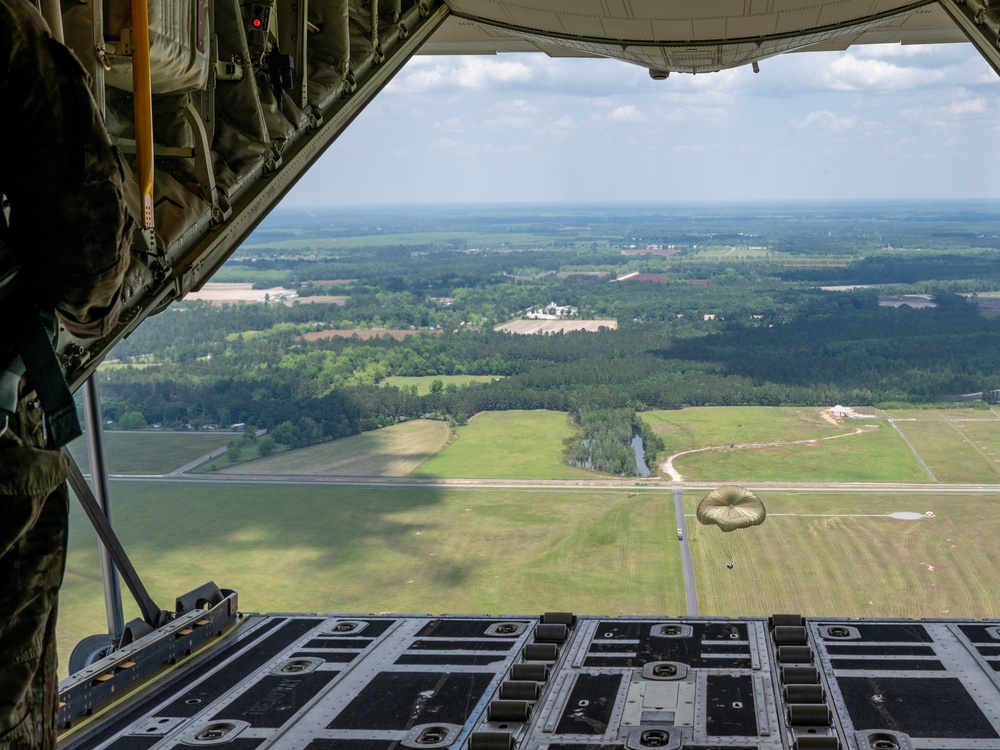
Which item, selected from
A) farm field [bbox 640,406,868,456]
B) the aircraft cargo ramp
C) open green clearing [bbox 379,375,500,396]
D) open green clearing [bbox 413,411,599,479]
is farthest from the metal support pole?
open green clearing [bbox 379,375,500,396]

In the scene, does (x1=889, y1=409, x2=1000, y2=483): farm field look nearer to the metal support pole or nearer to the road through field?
the road through field

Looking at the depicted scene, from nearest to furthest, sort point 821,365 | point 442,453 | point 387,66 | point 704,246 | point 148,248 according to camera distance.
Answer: point 148,248, point 387,66, point 442,453, point 821,365, point 704,246

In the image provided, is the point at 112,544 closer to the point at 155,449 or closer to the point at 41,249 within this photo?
the point at 41,249

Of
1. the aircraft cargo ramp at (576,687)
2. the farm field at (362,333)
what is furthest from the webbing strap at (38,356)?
the farm field at (362,333)

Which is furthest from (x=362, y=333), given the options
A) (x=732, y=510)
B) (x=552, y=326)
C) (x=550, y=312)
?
(x=732, y=510)

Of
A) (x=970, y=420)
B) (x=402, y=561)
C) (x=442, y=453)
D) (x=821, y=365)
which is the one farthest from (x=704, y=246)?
(x=402, y=561)

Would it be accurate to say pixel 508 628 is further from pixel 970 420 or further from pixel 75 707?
pixel 970 420

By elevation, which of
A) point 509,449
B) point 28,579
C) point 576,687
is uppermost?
point 28,579
